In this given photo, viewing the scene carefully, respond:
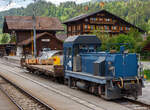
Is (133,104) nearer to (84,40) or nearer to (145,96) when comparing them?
(145,96)

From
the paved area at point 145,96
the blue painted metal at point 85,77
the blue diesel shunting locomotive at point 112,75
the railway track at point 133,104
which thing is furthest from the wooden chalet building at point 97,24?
the railway track at point 133,104

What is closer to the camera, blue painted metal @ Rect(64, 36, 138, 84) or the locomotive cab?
blue painted metal @ Rect(64, 36, 138, 84)

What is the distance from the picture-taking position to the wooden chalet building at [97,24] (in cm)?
6894

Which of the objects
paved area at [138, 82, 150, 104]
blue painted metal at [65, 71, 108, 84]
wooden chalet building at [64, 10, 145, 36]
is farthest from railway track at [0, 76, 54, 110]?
wooden chalet building at [64, 10, 145, 36]

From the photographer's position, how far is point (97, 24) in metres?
71.1

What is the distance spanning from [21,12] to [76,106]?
19607cm

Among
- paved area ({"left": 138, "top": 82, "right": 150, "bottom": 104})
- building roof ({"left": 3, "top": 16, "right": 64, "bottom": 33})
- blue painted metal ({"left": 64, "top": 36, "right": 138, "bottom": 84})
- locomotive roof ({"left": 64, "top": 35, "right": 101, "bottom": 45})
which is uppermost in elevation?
building roof ({"left": 3, "top": 16, "right": 64, "bottom": 33})

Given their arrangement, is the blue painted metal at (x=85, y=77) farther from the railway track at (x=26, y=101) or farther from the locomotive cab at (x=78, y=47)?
the railway track at (x=26, y=101)

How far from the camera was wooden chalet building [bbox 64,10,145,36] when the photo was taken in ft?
226

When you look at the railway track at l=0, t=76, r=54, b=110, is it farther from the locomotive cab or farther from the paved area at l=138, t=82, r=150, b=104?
→ the paved area at l=138, t=82, r=150, b=104

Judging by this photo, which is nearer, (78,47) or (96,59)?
(96,59)

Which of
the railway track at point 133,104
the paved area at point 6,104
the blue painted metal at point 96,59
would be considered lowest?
the paved area at point 6,104

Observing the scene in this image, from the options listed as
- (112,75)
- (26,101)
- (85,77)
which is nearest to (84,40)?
(85,77)

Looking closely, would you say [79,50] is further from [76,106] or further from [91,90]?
[76,106]
